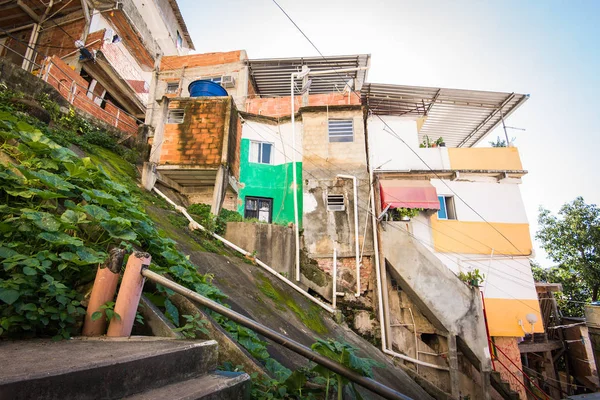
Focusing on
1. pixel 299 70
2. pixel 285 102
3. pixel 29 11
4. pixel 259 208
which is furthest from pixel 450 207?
pixel 29 11

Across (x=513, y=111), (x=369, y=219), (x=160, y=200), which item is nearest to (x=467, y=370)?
(x=369, y=219)

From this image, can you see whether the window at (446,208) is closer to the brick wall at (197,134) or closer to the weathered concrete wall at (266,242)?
the weathered concrete wall at (266,242)

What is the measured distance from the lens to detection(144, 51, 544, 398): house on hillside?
9.50m

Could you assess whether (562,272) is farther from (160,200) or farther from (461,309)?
(160,200)

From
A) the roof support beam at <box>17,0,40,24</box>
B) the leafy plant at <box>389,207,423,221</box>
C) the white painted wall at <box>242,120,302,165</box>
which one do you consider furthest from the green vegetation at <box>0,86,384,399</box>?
the roof support beam at <box>17,0,40,24</box>

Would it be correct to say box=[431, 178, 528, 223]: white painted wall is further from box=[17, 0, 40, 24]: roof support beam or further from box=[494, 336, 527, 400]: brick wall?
box=[17, 0, 40, 24]: roof support beam

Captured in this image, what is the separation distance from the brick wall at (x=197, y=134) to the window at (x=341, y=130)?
465 cm

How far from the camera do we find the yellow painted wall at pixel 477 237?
11367mm

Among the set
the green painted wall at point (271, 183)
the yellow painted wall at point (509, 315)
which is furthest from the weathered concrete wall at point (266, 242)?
the yellow painted wall at point (509, 315)

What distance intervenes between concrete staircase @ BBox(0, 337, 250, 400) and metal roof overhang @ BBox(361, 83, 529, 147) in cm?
1300

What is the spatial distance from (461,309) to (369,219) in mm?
4320

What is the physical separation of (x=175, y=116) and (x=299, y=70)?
7.02 metres

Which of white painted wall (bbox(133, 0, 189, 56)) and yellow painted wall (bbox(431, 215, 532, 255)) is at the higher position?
white painted wall (bbox(133, 0, 189, 56))

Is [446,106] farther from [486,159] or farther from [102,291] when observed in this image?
[102,291]
